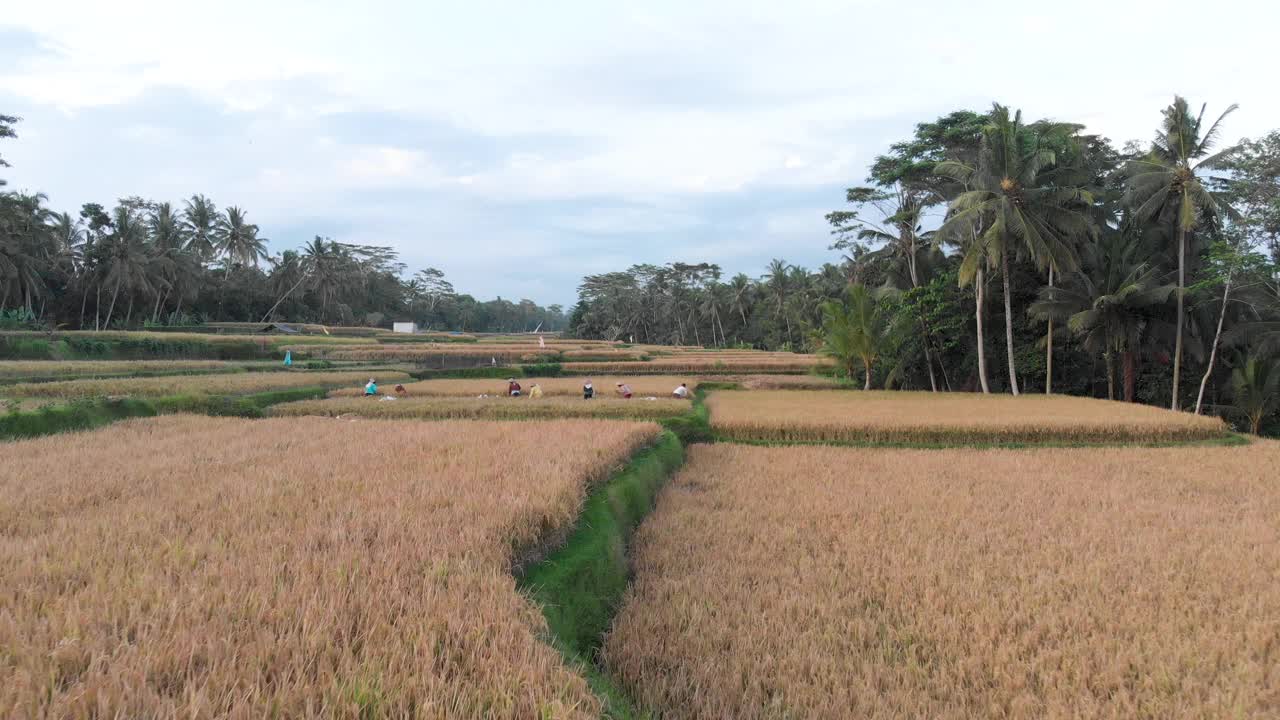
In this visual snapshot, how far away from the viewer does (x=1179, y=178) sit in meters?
14.1

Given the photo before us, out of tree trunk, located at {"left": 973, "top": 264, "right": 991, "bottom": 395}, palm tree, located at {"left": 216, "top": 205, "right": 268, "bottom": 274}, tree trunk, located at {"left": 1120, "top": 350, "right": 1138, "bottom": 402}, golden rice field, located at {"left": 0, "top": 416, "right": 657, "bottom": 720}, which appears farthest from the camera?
palm tree, located at {"left": 216, "top": 205, "right": 268, "bottom": 274}

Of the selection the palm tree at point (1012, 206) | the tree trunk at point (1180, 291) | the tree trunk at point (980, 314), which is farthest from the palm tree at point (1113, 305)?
the tree trunk at point (980, 314)

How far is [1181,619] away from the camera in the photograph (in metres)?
3.57

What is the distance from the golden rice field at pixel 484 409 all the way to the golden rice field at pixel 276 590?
5.00 meters

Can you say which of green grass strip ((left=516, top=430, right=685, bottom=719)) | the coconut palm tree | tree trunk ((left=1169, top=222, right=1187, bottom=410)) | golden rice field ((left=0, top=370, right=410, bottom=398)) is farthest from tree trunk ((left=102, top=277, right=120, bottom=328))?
tree trunk ((left=1169, top=222, right=1187, bottom=410))

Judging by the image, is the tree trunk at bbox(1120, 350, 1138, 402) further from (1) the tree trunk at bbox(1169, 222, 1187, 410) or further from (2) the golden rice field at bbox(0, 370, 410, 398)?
(2) the golden rice field at bbox(0, 370, 410, 398)

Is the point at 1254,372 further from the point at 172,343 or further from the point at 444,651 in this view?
the point at 172,343

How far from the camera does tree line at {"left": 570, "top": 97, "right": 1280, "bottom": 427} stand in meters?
14.7

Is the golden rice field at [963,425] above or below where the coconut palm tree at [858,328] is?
below

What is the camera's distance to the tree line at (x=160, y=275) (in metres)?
30.2

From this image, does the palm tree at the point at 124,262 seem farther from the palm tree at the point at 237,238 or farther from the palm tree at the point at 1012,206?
the palm tree at the point at 1012,206

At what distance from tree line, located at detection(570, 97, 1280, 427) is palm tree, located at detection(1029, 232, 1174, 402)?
0.18ft

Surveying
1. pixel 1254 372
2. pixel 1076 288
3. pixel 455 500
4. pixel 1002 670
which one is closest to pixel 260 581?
pixel 455 500

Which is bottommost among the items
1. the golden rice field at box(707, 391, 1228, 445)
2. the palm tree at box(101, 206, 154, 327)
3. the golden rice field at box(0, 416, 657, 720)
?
the golden rice field at box(707, 391, 1228, 445)
